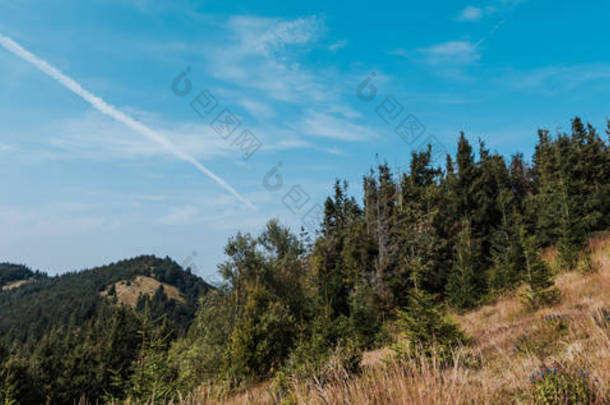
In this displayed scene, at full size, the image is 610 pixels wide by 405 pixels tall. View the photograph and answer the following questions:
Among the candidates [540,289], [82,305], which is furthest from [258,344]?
[82,305]

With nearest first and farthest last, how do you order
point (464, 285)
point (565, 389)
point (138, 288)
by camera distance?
1. point (565, 389)
2. point (464, 285)
3. point (138, 288)

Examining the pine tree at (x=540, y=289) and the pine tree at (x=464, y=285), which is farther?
the pine tree at (x=464, y=285)

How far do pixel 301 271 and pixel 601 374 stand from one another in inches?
1637

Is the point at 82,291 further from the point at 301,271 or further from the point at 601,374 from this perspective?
the point at 601,374

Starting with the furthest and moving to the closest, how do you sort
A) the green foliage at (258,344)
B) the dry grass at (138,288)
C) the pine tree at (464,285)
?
the dry grass at (138,288)
the pine tree at (464,285)
the green foliage at (258,344)

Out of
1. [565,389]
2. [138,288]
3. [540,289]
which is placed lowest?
[540,289]

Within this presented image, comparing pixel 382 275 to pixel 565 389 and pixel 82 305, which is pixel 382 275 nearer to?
pixel 565 389

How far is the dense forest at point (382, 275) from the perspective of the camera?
53.8 ft

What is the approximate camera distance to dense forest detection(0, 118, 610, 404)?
1641 cm

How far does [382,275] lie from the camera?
96.6 feet

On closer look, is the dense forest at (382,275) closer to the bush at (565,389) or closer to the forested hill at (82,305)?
the bush at (565,389)

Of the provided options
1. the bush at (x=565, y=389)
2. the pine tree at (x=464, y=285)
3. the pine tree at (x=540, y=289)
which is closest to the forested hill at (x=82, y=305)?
the pine tree at (x=464, y=285)

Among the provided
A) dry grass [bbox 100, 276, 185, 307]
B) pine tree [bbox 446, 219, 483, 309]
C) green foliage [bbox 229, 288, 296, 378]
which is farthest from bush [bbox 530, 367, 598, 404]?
dry grass [bbox 100, 276, 185, 307]

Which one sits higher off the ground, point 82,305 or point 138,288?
point 138,288
